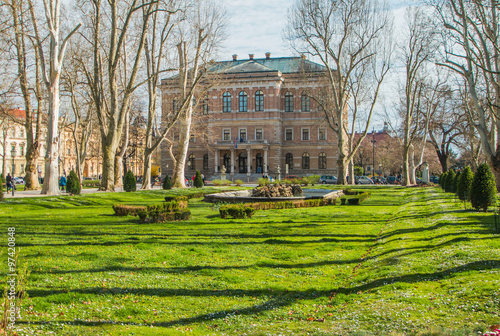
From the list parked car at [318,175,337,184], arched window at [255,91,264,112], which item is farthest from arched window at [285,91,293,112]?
parked car at [318,175,337,184]

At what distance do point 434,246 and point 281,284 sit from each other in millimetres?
4409

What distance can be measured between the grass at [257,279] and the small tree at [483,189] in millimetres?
1878

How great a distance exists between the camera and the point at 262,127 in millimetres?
63094

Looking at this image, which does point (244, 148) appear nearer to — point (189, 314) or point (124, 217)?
point (124, 217)

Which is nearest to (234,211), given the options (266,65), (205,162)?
(205,162)

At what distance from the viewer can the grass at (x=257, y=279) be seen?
528 centimetres

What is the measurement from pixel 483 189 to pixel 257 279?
10616 millimetres

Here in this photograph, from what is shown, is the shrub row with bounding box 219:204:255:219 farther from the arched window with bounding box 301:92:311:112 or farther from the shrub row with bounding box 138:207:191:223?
the arched window with bounding box 301:92:311:112

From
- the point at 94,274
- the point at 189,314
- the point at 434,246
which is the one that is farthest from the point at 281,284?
the point at 434,246

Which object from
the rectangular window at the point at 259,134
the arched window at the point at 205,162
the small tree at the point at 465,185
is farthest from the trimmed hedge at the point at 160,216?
the arched window at the point at 205,162

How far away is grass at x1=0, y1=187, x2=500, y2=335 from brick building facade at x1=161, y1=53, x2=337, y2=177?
163ft

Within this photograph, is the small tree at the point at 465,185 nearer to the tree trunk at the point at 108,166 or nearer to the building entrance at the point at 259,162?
the tree trunk at the point at 108,166

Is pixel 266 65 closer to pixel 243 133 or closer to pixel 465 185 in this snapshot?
pixel 243 133

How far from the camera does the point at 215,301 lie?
20.5 ft
